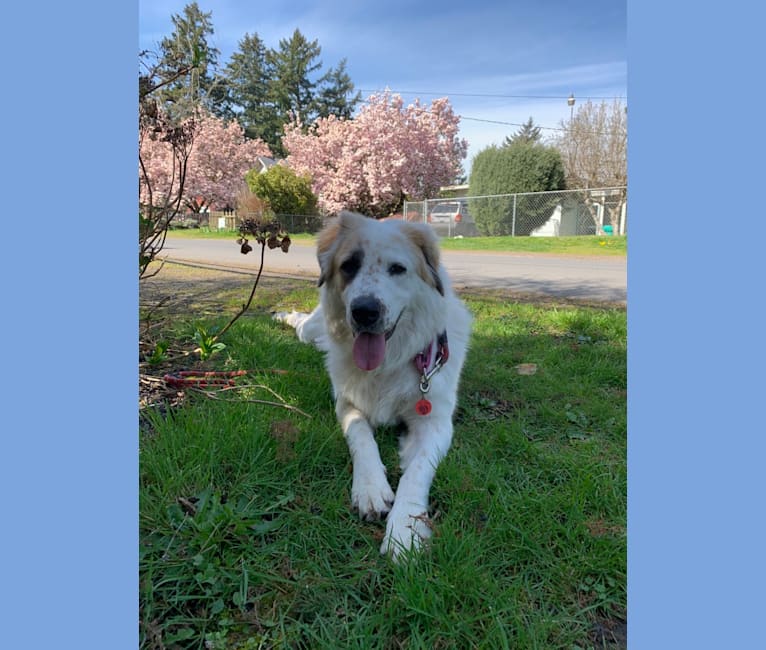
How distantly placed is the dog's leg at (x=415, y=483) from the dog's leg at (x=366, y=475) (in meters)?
0.06

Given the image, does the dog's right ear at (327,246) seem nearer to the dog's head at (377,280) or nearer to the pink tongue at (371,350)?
the dog's head at (377,280)

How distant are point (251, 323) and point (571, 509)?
10.8ft

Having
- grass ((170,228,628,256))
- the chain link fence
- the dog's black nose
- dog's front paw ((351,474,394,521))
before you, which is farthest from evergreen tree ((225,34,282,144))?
the chain link fence

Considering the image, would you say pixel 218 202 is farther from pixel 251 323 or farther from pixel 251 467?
pixel 251 467

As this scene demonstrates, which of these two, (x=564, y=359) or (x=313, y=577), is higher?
(x=564, y=359)

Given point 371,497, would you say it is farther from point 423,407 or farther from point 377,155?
point 377,155

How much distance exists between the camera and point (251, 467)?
74.0 inches

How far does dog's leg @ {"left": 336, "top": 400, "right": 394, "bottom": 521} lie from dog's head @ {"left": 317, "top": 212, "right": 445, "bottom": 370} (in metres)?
0.32

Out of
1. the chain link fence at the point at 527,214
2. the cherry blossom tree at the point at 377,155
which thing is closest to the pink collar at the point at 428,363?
the cherry blossom tree at the point at 377,155

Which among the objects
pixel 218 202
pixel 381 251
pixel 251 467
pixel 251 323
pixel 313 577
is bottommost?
pixel 313 577

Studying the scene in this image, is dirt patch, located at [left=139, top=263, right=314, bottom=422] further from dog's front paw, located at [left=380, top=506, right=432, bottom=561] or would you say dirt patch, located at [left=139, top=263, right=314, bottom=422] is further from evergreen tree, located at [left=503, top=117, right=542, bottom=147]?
evergreen tree, located at [left=503, top=117, right=542, bottom=147]

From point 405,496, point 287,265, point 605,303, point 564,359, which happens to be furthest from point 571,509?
point 287,265

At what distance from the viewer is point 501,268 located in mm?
9594

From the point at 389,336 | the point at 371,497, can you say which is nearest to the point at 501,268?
the point at 389,336
